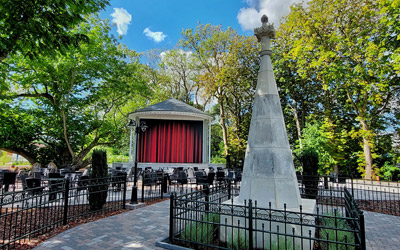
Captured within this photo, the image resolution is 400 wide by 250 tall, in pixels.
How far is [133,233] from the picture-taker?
17.1 feet

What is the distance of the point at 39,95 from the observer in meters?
17.8

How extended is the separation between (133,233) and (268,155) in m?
3.52

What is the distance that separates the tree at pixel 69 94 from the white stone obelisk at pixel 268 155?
14.4 m

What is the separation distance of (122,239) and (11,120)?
58.0ft

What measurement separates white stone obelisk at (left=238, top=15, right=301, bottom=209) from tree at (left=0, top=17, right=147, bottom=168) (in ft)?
47.1

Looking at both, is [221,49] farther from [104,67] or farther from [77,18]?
[77,18]

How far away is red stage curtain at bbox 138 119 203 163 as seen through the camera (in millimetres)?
21000

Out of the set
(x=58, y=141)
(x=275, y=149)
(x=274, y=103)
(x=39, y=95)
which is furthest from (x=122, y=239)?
(x=58, y=141)

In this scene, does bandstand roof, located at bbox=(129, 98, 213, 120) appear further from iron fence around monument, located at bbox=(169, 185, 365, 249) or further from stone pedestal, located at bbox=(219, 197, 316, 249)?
stone pedestal, located at bbox=(219, 197, 316, 249)

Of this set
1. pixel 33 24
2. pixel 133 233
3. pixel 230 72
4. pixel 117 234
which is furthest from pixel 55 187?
pixel 230 72

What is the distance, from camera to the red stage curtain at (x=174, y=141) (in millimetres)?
21000

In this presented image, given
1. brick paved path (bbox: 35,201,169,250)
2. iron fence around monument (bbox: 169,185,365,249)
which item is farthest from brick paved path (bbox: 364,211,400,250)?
brick paved path (bbox: 35,201,169,250)

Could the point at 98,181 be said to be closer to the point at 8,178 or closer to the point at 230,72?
the point at 8,178

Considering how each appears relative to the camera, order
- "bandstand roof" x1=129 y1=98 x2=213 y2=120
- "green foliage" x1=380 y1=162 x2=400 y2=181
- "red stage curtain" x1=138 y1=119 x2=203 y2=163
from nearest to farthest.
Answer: "green foliage" x1=380 y1=162 x2=400 y2=181 → "bandstand roof" x1=129 y1=98 x2=213 y2=120 → "red stage curtain" x1=138 y1=119 x2=203 y2=163
